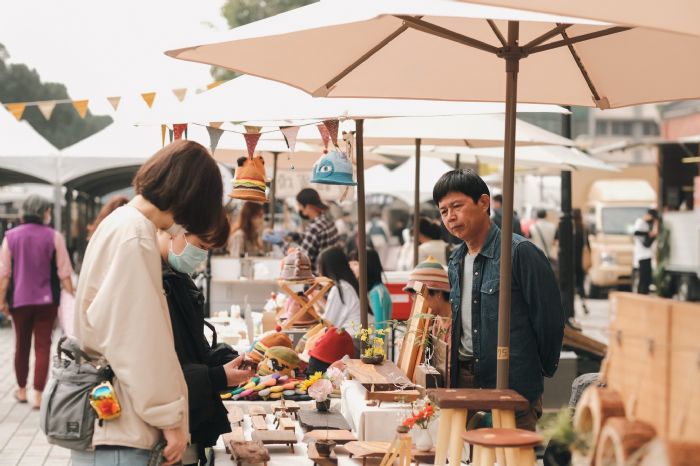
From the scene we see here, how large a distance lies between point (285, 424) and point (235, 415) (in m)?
0.40

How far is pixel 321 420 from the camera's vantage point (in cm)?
516

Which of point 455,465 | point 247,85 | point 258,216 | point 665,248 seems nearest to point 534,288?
point 455,465

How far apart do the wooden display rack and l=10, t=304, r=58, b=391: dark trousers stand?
3.12 meters

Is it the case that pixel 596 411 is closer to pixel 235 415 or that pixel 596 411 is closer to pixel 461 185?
pixel 461 185

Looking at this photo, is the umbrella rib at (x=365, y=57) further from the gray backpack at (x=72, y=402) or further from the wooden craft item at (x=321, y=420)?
the gray backpack at (x=72, y=402)

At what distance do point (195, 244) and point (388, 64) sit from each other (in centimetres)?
137

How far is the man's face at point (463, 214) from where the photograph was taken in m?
4.67

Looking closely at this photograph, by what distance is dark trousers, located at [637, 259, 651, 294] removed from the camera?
65.8ft

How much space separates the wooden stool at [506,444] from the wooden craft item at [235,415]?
2.13m

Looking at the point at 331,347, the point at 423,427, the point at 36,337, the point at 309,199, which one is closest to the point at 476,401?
the point at 423,427

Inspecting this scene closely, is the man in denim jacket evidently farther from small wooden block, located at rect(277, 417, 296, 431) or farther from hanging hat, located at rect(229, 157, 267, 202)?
hanging hat, located at rect(229, 157, 267, 202)

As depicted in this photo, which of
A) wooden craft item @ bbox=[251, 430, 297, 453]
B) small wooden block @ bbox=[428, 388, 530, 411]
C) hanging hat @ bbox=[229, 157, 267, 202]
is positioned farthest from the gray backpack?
hanging hat @ bbox=[229, 157, 267, 202]

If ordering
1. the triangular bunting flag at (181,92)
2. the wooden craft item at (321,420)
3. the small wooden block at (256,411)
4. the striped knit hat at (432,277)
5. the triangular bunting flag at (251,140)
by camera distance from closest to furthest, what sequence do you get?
the wooden craft item at (321,420) → the striped knit hat at (432,277) → the small wooden block at (256,411) → the triangular bunting flag at (251,140) → the triangular bunting flag at (181,92)

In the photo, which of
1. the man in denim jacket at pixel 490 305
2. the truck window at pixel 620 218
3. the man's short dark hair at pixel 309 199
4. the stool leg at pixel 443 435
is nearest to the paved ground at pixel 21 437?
the man in denim jacket at pixel 490 305
